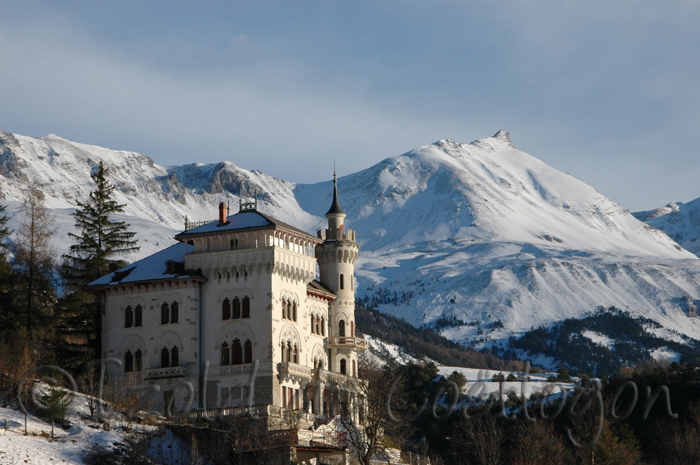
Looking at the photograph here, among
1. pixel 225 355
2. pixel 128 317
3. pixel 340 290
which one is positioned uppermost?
pixel 340 290

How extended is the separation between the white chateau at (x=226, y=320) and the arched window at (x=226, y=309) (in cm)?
8

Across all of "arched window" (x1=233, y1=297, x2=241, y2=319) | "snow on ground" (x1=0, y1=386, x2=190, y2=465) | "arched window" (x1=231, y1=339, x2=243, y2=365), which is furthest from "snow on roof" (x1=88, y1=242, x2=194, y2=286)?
"snow on ground" (x1=0, y1=386, x2=190, y2=465)

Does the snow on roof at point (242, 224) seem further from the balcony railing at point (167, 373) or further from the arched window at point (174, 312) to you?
the balcony railing at point (167, 373)

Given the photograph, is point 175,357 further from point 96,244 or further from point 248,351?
point 96,244

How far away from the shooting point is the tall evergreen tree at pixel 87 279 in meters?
85.1

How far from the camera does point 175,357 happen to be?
263 feet

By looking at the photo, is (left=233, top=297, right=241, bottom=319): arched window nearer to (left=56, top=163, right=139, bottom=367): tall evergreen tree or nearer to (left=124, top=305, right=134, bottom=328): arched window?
(left=124, top=305, right=134, bottom=328): arched window

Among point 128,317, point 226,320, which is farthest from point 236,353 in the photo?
point 128,317

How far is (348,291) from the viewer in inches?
3632

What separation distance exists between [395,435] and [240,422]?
2534 cm

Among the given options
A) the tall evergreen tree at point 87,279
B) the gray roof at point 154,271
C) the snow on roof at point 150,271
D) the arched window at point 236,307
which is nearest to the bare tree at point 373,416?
the arched window at point 236,307

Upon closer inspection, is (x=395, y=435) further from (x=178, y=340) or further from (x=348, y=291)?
(x=178, y=340)

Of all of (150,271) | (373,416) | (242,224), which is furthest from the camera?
(150,271)

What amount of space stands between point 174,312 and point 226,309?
444cm
